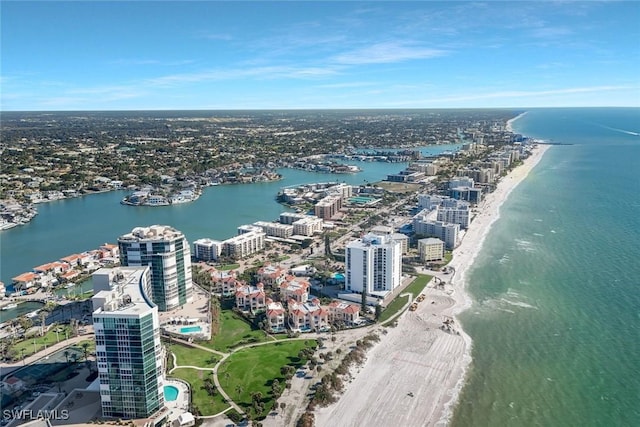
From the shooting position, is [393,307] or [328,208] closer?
[393,307]

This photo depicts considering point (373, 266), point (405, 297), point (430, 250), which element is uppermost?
point (373, 266)

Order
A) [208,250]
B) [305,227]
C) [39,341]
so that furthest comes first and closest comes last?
[305,227]
[208,250]
[39,341]

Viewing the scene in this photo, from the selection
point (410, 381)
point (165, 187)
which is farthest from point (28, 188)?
point (410, 381)

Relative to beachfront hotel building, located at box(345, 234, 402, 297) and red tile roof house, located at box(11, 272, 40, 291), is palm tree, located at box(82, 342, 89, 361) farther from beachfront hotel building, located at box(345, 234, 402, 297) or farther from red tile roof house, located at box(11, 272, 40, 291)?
beachfront hotel building, located at box(345, 234, 402, 297)

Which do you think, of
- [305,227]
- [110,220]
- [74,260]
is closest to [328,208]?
[305,227]

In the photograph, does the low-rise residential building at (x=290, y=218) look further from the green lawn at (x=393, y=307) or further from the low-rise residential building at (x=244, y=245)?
the green lawn at (x=393, y=307)

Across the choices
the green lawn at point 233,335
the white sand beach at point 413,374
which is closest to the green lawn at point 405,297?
the white sand beach at point 413,374

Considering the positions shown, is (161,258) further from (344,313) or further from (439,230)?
(439,230)

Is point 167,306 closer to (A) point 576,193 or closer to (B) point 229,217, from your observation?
(B) point 229,217
